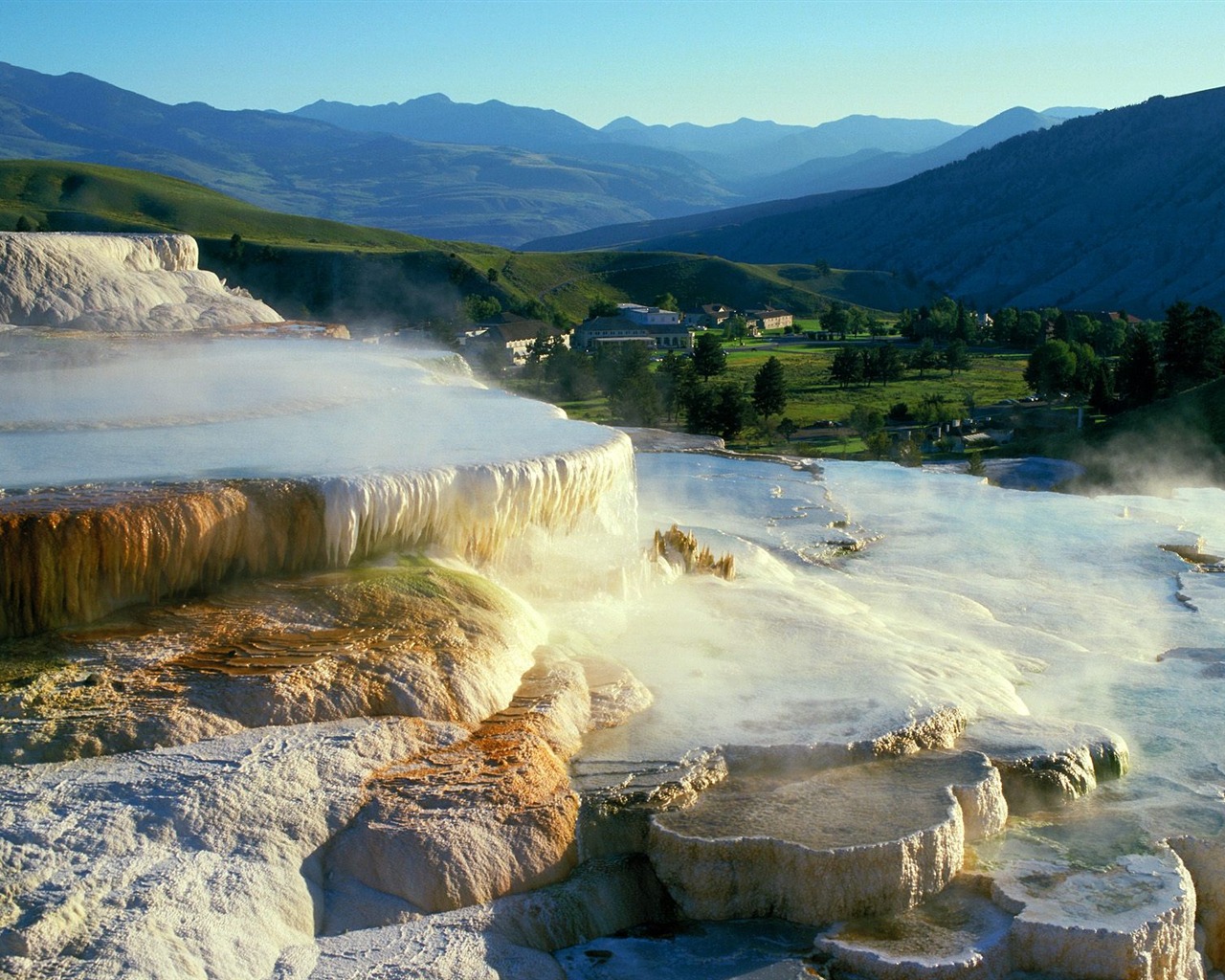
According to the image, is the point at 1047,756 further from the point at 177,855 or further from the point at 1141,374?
the point at 1141,374

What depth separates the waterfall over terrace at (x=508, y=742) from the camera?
8.86 meters

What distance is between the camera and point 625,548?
1549 cm

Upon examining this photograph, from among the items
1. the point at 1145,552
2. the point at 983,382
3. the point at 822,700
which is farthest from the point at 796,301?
the point at 822,700

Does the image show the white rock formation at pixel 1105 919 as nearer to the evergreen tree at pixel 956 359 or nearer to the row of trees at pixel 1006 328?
the evergreen tree at pixel 956 359

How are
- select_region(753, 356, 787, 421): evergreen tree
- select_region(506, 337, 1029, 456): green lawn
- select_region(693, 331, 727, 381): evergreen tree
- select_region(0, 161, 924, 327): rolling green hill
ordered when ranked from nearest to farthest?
select_region(506, 337, 1029, 456): green lawn
select_region(753, 356, 787, 421): evergreen tree
select_region(693, 331, 727, 381): evergreen tree
select_region(0, 161, 924, 327): rolling green hill

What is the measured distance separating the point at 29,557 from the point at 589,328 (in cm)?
7300

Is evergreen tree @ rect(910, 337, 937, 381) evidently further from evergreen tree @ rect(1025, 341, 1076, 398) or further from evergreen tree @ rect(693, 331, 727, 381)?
evergreen tree @ rect(1025, 341, 1076, 398)

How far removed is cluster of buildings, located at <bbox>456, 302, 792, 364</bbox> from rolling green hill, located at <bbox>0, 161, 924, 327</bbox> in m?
5.10

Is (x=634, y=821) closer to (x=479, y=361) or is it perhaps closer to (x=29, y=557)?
(x=29, y=557)

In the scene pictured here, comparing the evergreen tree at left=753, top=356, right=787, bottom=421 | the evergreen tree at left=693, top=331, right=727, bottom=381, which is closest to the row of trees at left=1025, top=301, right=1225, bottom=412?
the evergreen tree at left=753, top=356, right=787, bottom=421

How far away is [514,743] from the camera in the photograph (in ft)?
34.3

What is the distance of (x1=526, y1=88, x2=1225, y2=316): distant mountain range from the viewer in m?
121

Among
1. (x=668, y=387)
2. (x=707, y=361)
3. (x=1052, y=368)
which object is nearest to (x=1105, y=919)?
(x=668, y=387)

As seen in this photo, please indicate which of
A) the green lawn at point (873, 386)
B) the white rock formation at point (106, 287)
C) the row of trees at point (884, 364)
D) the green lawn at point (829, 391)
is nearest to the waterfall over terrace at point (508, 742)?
the white rock formation at point (106, 287)
